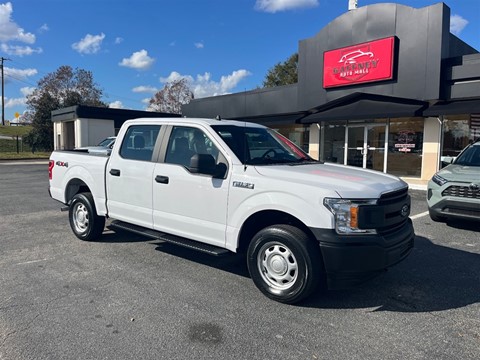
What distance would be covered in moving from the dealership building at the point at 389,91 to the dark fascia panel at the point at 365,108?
0.12 ft

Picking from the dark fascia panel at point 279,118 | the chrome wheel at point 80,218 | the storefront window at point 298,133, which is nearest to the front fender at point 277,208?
the chrome wheel at point 80,218

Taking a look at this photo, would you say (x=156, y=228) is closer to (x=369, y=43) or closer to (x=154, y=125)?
(x=154, y=125)

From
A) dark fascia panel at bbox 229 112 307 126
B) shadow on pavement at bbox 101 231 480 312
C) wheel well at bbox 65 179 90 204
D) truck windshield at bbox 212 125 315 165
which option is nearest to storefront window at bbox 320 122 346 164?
dark fascia panel at bbox 229 112 307 126

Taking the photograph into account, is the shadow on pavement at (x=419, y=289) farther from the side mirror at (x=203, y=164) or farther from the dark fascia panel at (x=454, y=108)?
the dark fascia panel at (x=454, y=108)

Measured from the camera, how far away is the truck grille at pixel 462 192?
6759mm

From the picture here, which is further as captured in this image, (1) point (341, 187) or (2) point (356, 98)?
(2) point (356, 98)

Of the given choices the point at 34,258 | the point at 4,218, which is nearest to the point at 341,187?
the point at 34,258

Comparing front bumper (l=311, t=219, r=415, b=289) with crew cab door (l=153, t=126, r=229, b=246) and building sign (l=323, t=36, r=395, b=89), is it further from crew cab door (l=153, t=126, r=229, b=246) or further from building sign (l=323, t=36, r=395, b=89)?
building sign (l=323, t=36, r=395, b=89)

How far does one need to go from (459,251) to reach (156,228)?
179 inches

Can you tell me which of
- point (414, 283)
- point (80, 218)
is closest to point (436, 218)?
point (414, 283)

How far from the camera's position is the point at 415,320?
364 cm

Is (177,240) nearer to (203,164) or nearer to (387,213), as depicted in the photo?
(203,164)

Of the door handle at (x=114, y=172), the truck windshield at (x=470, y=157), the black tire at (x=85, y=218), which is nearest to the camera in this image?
the door handle at (x=114, y=172)

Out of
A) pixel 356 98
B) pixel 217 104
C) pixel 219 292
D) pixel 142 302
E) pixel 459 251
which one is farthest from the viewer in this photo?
pixel 217 104
